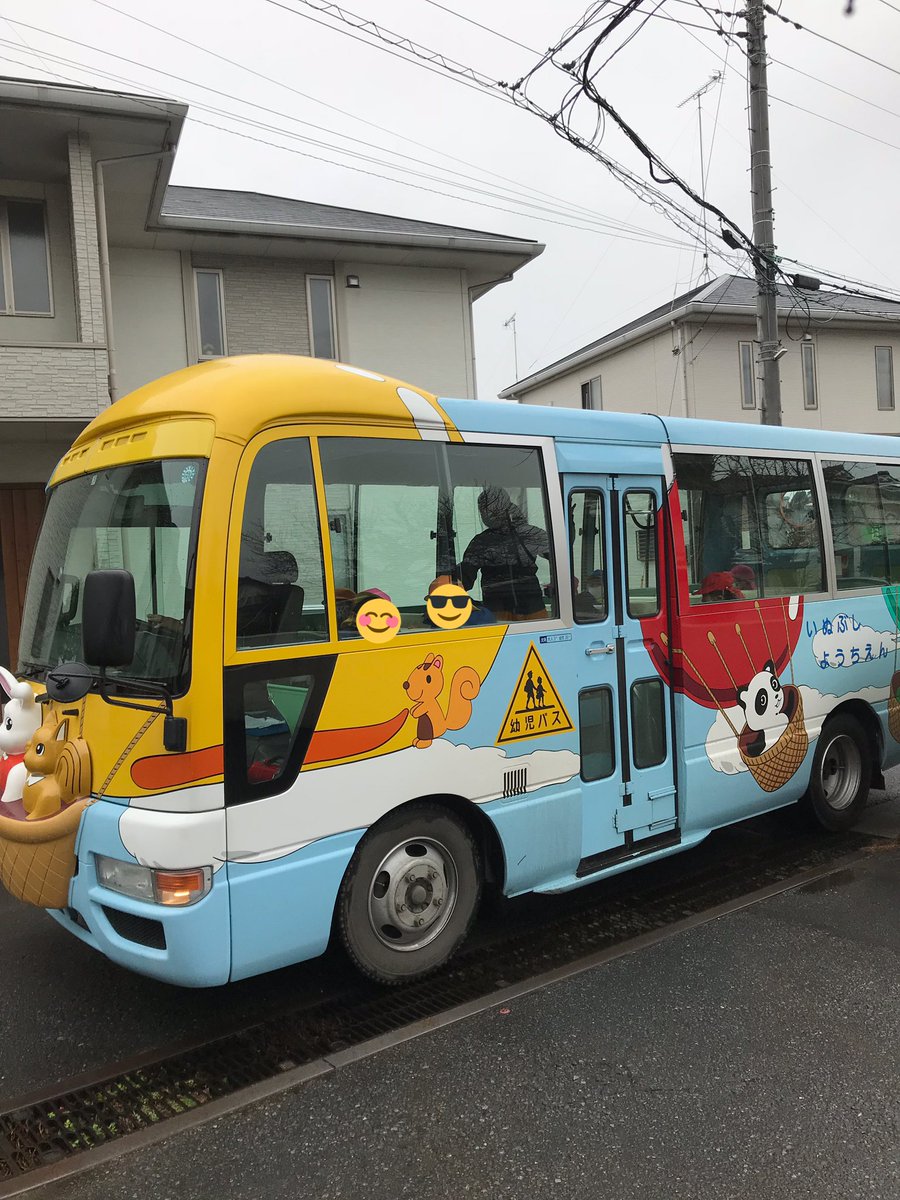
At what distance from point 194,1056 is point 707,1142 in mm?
1964

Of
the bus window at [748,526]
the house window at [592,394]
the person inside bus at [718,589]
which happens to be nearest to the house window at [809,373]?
the house window at [592,394]

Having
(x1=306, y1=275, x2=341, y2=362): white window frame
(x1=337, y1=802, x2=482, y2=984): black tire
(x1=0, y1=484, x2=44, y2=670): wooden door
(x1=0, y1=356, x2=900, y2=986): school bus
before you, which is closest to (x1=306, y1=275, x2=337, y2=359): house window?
(x1=306, y1=275, x2=341, y2=362): white window frame

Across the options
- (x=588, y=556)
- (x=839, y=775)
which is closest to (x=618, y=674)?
(x=588, y=556)

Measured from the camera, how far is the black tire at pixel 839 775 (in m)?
6.18

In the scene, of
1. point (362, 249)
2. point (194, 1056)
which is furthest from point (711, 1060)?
point (362, 249)

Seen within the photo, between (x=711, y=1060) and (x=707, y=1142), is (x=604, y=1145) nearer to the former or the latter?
(x=707, y=1142)

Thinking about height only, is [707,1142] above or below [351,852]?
below

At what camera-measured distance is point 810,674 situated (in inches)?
234

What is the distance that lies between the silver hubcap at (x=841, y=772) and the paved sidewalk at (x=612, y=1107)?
217cm

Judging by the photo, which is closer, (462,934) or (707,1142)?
(707,1142)

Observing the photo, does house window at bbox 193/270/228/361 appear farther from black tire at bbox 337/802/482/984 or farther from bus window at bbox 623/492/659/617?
black tire at bbox 337/802/482/984

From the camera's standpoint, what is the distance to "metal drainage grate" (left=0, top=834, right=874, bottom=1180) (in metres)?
3.17

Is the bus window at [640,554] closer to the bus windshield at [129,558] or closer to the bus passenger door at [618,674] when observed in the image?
the bus passenger door at [618,674]

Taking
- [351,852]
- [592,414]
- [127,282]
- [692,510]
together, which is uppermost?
[127,282]
